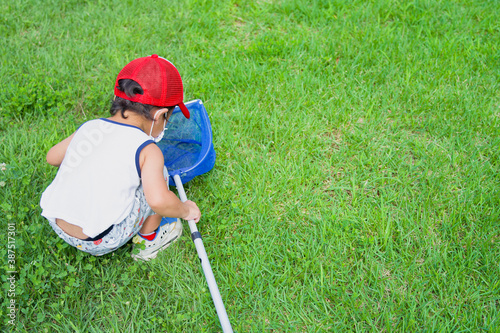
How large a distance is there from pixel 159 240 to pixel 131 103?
2.73 ft

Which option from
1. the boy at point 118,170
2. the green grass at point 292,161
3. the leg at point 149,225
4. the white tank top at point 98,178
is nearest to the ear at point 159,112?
the boy at point 118,170

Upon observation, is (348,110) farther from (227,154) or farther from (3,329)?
(3,329)

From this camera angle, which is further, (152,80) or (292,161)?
(292,161)

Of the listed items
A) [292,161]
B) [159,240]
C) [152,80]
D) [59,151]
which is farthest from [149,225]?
[292,161]

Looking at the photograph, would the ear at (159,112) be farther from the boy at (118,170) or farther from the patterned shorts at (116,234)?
the patterned shorts at (116,234)

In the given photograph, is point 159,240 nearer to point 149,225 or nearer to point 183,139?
point 149,225

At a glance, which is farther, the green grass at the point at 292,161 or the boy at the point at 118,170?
the green grass at the point at 292,161

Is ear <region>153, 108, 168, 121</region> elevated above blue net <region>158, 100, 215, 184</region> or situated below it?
above

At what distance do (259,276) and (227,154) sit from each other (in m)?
0.97

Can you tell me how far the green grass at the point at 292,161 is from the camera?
2.07 meters

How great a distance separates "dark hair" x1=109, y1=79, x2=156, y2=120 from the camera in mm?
1960

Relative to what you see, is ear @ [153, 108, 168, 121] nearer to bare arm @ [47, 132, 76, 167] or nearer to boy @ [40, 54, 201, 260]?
boy @ [40, 54, 201, 260]

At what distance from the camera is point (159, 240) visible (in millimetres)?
2283

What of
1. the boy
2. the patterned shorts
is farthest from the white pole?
the patterned shorts
